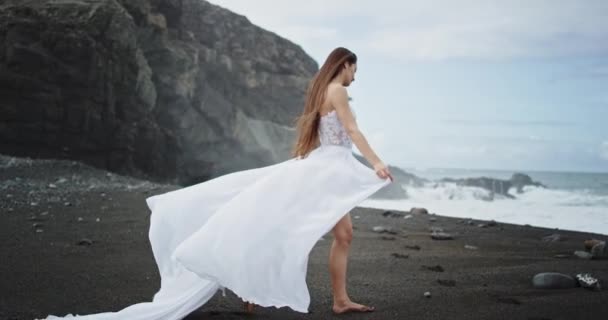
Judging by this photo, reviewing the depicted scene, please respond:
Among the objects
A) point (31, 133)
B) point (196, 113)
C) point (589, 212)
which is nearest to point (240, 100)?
point (196, 113)

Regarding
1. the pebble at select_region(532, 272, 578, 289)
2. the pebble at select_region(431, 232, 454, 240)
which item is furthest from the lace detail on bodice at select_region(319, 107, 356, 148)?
the pebble at select_region(431, 232, 454, 240)

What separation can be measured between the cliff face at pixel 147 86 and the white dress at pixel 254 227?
18.0m

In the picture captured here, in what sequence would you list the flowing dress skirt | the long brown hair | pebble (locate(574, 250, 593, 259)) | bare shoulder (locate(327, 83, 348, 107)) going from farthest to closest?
1. pebble (locate(574, 250, 593, 259))
2. the long brown hair
3. bare shoulder (locate(327, 83, 348, 107))
4. the flowing dress skirt

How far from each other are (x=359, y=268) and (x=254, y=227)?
9.22 feet

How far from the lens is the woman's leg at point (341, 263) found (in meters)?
4.81

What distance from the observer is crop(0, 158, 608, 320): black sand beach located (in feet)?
16.0

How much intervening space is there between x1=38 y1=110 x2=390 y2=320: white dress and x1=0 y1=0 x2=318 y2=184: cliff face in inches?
707

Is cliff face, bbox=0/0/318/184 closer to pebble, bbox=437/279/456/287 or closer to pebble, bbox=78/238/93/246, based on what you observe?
pebble, bbox=78/238/93/246

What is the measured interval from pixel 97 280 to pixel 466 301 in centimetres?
343

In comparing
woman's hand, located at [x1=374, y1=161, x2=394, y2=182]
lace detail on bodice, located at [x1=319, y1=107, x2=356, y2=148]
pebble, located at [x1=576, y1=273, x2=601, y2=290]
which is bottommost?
pebble, located at [x1=576, y1=273, x2=601, y2=290]

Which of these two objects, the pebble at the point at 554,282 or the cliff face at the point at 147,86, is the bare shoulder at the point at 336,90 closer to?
the pebble at the point at 554,282

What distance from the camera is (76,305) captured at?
492 centimetres

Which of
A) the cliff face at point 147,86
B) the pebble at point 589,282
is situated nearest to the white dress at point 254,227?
the pebble at point 589,282

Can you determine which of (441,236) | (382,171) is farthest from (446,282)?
(441,236)
